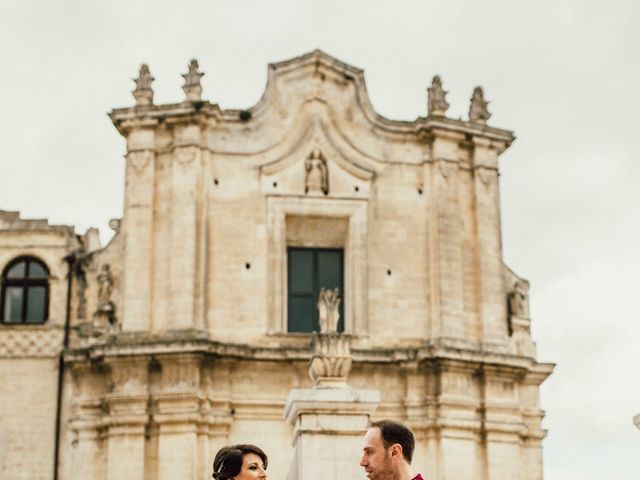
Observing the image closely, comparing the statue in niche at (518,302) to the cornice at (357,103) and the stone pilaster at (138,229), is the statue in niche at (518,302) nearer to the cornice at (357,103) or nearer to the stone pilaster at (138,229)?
the cornice at (357,103)

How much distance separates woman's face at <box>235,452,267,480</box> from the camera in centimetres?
690

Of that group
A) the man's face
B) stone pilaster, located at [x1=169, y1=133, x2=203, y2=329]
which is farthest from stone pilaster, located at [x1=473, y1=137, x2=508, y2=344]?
the man's face

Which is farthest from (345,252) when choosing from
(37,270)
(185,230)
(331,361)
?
(331,361)

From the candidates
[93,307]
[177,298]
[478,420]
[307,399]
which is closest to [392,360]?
[478,420]

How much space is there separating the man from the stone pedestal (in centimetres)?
844

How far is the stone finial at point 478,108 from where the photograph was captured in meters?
28.8

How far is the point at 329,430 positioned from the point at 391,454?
28.6ft

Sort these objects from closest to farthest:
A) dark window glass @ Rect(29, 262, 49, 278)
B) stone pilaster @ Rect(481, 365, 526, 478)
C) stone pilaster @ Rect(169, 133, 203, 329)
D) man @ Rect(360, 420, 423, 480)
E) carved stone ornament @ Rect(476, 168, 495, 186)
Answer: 1. man @ Rect(360, 420, 423, 480)
2. stone pilaster @ Rect(169, 133, 203, 329)
3. stone pilaster @ Rect(481, 365, 526, 478)
4. dark window glass @ Rect(29, 262, 49, 278)
5. carved stone ornament @ Rect(476, 168, 495, 186)

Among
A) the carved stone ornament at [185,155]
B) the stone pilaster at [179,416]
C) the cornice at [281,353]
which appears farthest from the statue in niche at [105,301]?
the carved stone ornament at [185,155]

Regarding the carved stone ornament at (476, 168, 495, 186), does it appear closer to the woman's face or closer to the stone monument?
the stone monument

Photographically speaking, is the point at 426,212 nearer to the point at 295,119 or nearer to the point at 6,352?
the point at 295,119

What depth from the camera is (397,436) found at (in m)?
6.25

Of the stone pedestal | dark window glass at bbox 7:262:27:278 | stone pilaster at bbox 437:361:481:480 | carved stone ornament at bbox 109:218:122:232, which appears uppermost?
carved stone ornament at bbox 109:218:122:232

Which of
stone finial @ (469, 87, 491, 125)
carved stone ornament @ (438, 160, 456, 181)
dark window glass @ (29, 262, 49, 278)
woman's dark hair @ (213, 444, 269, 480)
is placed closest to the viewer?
woman's dark hair @ (213, 444, 269, 480)
